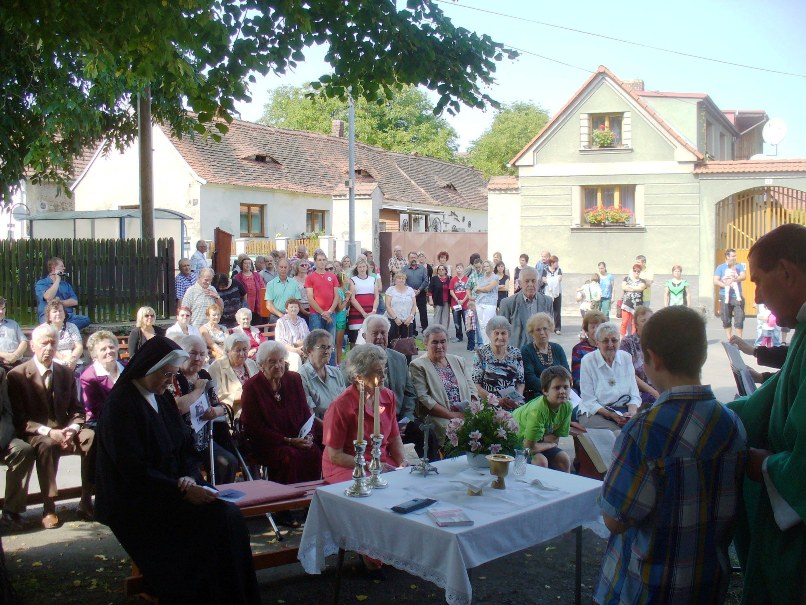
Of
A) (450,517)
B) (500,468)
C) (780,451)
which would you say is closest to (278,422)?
(500,468)

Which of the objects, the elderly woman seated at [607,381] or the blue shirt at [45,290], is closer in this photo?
the elderly woman seated at [607,381]

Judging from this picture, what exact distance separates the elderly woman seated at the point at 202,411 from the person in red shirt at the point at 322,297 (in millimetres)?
6494

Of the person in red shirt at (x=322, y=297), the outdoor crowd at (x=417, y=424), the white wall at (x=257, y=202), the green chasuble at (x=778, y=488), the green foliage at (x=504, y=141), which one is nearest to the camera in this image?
the green chasuble at (x=778, y=488)

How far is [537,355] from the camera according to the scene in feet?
25.0

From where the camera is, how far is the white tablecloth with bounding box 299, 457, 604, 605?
398cm

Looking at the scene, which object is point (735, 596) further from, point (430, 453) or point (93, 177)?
point (93, 177)

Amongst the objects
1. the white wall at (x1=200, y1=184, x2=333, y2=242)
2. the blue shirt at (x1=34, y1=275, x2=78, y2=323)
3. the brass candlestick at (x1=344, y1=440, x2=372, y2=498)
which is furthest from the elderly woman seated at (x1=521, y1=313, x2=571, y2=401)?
the white wall at (x1=200, y1=184, x2=333, y2=242)

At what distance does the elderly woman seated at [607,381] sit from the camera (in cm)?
714

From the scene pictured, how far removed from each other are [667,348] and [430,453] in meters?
4.52

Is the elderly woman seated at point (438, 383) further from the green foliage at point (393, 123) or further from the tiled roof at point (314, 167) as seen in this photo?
the green foliage at point (393, 123)

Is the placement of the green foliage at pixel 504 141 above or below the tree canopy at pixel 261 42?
above

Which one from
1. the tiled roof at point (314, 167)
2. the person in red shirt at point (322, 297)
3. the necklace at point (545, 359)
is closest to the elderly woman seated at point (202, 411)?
the necklace at point (545, 359)

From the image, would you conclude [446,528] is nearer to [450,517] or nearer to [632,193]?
[450,517]

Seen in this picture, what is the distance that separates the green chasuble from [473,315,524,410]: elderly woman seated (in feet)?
15.1
